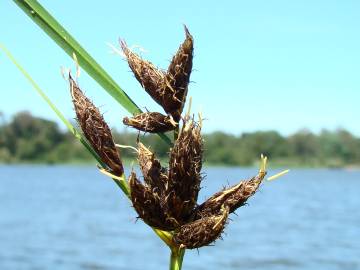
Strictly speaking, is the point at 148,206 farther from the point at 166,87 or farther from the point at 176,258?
the point at 166,87

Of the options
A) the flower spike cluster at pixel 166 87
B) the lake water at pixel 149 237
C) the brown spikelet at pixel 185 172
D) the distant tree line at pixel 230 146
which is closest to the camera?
the brown spikelet at pixel 185 172

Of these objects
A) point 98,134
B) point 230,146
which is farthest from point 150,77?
point 230,146

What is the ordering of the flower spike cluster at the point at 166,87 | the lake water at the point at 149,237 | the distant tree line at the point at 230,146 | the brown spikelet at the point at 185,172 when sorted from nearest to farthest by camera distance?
the brown spikelet at the point at 185,172
the flower spike cluster at the point at 166,87
the lake water at the point at 149,237
the distant tree line at the point at 230,146

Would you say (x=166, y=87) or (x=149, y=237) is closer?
(x=166, y=87)

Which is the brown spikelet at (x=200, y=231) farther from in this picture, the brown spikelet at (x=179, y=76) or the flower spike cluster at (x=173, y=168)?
the brown spikelet at (x=179, y=76)

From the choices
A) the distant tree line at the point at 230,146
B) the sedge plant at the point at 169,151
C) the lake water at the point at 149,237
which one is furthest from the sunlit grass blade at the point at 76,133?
the distant tree line at the point at 230,146

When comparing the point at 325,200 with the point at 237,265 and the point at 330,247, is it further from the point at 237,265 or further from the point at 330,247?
the point at 237,265

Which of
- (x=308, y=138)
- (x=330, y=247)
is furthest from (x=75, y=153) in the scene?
(x=330, y=247)
